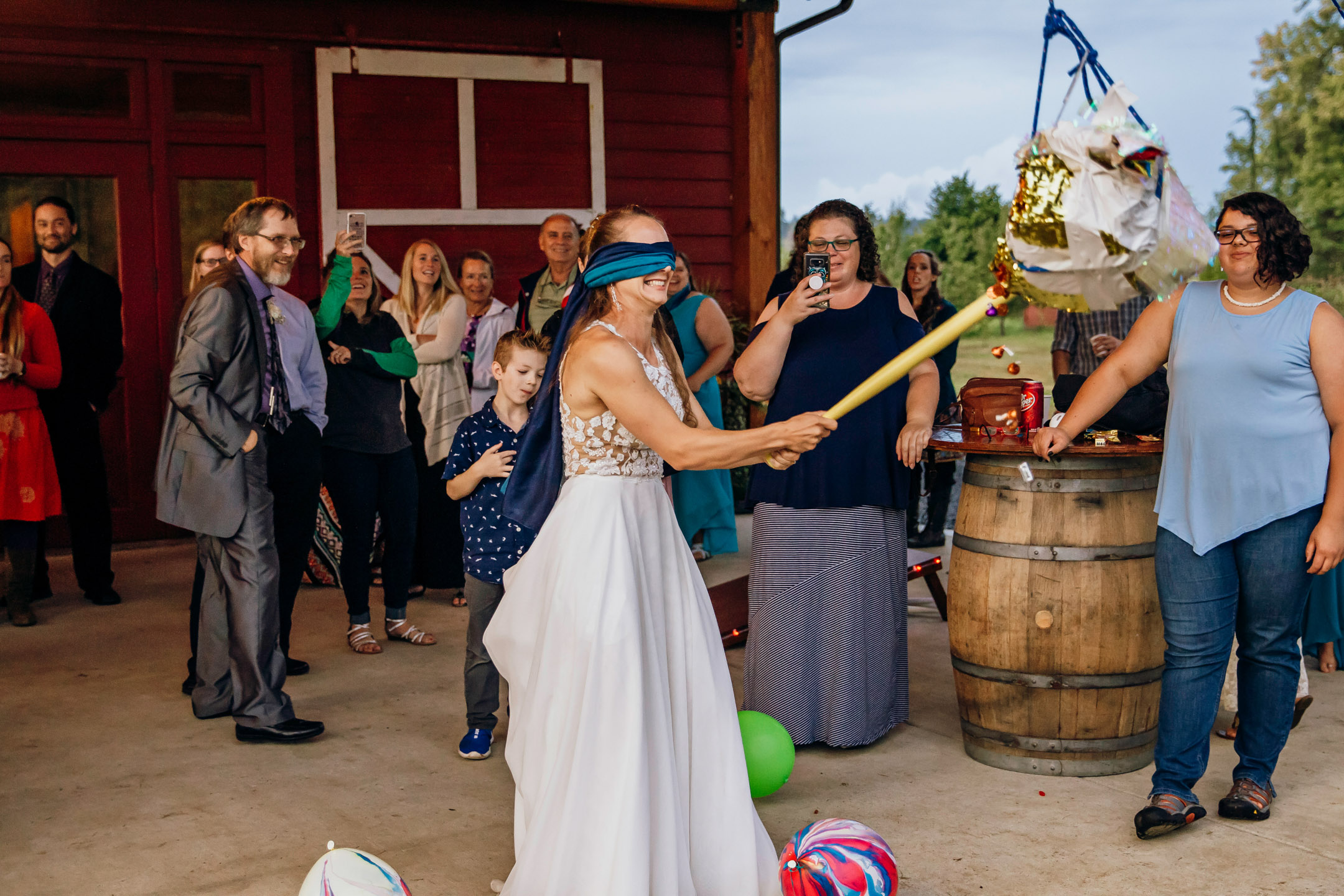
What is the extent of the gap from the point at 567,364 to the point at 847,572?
154 cm

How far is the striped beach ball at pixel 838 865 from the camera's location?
252cm

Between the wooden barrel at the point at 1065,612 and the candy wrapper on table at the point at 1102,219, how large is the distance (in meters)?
1.39

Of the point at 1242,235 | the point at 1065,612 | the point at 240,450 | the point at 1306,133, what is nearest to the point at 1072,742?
the point at 1065,612

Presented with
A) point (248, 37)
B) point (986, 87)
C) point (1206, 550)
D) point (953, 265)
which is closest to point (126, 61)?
point (248, 37)

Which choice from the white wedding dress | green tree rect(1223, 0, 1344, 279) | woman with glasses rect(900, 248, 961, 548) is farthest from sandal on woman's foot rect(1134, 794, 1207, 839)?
green tree rect(1223, 0, 1344, 279)

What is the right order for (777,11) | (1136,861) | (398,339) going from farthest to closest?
(777,11) < (398,339) < (1136,861)

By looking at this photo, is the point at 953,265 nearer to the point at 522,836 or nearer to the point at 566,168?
the point at 566,168

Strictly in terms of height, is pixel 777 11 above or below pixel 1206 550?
above

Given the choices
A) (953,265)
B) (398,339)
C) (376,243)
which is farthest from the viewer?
(953,265)

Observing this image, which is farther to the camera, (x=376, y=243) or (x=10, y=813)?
(x=376, y=243)

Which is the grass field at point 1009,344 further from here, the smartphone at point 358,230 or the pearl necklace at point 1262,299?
the pearl necklace at point 1262,299

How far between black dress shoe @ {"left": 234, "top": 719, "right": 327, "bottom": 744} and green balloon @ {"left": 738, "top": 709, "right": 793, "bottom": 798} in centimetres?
153

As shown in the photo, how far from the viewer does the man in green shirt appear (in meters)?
5.77

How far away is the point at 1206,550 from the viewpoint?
123 inches
